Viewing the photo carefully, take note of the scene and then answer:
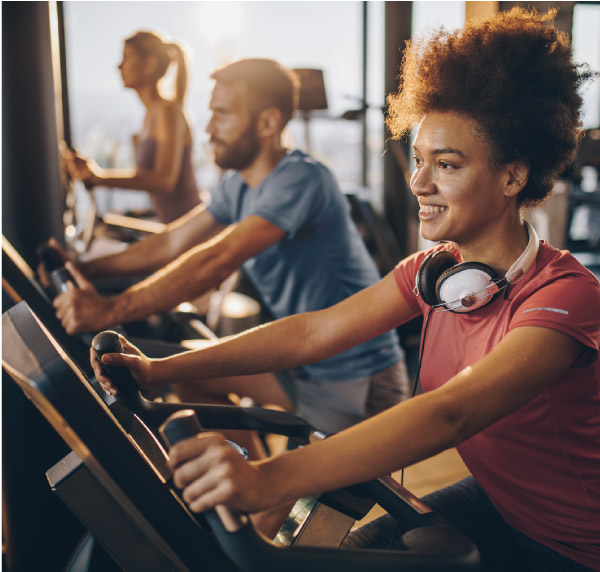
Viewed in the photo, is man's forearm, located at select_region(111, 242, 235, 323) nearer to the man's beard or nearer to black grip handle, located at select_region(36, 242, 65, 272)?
black grip handle, located at select_region(36, 242, 65, 272)

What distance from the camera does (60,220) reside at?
1852 mm

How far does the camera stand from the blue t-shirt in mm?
1659

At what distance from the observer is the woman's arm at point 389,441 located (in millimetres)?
590

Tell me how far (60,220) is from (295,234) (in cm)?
73

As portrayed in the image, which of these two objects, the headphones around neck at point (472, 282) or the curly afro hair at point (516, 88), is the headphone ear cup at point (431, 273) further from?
the curly afro hair at point (516, 88)

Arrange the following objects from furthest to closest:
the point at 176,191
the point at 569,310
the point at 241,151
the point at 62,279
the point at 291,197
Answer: the point at 176,191 < the point at 241,151 < the point at 291,197 < the point at 62,279 < the point at 569,310

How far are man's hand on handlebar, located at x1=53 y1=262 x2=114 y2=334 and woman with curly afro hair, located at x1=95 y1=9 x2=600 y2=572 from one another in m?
0.31

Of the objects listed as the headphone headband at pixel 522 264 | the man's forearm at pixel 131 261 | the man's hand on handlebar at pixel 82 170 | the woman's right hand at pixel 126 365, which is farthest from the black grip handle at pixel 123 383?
the man's hand on handlebar at pixel 82 170

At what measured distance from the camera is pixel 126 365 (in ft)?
3.18

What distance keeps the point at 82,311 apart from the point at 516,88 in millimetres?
940

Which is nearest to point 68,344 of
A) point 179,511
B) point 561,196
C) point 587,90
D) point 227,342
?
point 227,342

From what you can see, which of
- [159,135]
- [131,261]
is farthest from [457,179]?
[159,135]

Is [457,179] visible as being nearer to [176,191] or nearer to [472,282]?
[472,282]

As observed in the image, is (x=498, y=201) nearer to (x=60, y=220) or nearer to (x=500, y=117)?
(x=500, y=117)
